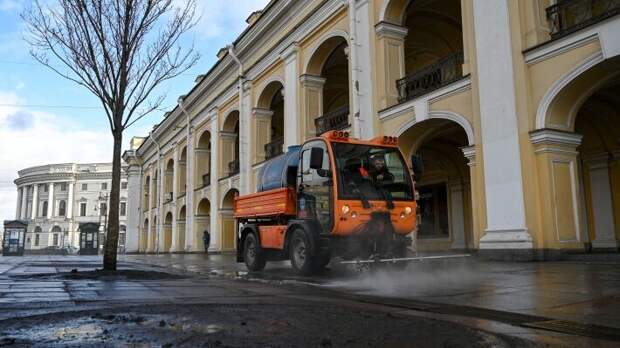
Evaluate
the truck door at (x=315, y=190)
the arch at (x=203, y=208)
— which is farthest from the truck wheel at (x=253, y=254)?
the arch at (x=203, y=208)

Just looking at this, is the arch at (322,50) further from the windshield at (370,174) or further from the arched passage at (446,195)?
the windshield at (370,174)

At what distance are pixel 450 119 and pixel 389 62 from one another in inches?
150

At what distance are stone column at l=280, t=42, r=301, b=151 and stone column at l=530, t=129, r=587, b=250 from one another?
475 inches

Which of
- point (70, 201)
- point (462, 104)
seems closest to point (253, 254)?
point (462, 104)

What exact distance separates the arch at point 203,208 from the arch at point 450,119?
852 inches

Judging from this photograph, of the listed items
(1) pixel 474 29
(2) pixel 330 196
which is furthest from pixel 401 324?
(1) pixel 474 29

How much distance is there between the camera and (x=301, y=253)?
10.8 metres

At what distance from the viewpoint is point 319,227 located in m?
10.2

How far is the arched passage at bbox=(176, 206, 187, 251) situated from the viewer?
39.2 meters

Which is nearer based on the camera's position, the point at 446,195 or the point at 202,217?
the point at 446,195

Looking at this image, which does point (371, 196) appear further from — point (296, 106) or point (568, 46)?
point (296, 106)

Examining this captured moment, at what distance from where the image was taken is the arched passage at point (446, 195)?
69.2 feet

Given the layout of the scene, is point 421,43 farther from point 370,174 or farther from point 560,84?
point 370,174

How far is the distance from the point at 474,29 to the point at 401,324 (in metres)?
11.1
